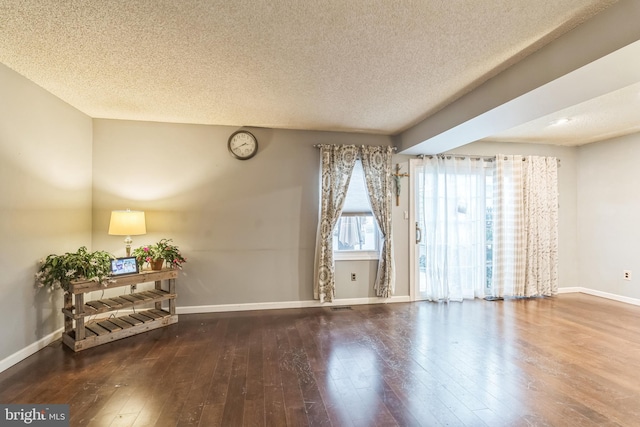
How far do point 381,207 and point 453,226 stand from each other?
4.00 ft

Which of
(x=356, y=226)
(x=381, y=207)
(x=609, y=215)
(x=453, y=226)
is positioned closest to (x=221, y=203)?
(x=356, y=226)

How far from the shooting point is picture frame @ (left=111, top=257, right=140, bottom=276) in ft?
10.0

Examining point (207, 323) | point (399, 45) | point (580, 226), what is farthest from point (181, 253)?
point (580, 226)

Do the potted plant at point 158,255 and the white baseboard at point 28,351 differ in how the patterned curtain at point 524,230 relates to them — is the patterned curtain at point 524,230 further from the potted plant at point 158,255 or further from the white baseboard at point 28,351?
the white baseboard at point 28,351

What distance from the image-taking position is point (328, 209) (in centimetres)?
410

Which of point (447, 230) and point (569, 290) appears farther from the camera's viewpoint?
point (569, 290)

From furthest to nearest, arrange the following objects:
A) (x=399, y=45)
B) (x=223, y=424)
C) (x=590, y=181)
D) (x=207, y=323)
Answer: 1. (x=590, y=181)
2. (x=207, y=323)
3. (x=399, y=45)
4. (x=223, y=424)

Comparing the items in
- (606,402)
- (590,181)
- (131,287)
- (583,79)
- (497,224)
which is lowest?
(606,402)

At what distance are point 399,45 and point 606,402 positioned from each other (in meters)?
2.89

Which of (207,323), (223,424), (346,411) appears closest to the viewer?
(223,424)

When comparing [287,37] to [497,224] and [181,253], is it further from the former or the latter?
[497,224]

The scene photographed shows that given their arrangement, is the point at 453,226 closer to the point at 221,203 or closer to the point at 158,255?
the point at 221,203

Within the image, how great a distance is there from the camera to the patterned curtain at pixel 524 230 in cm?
460

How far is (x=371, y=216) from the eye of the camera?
4398mm
